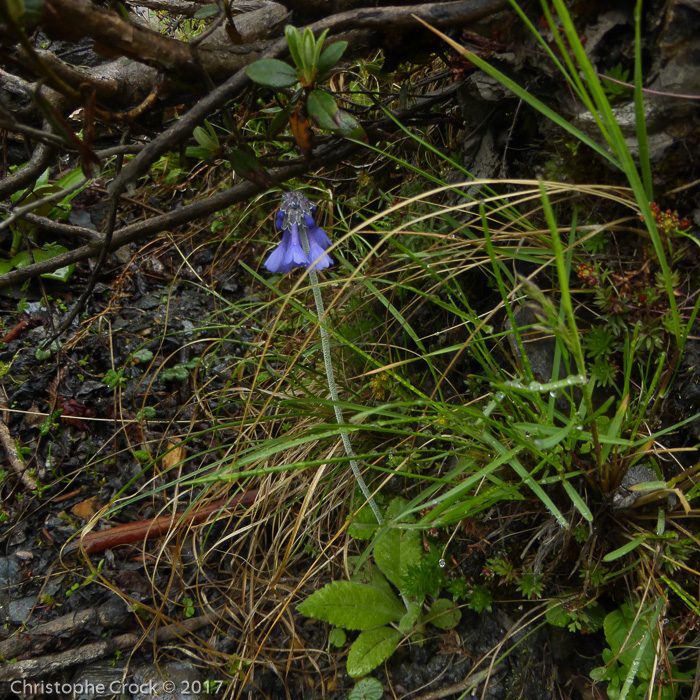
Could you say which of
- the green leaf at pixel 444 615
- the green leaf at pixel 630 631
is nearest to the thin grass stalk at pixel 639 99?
the green leaf at pixel 630 631

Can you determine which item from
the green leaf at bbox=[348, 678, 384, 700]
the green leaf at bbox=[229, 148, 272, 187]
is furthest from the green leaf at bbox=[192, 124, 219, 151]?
the green leaf at bbox=[348, 678, 384, 700]

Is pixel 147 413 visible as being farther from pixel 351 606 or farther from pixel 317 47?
pixel 317 47

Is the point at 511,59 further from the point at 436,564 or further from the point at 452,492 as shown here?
the point at 436,564

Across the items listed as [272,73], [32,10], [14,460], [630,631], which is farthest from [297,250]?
[14,460]

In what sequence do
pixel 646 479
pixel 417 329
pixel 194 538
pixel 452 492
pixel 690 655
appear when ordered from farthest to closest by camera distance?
1. pixel 417 329
2. pixel 194 538
3. pixel 646 479
4. pixel 690 655
5. pixel 452 492

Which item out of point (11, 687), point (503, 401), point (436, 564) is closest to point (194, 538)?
point (11, 687)

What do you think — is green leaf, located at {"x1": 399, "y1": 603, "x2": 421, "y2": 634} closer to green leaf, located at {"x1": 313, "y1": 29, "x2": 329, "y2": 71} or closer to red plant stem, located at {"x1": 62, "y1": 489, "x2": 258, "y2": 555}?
red plant stem, located at {"x1": 62, "y1": 489, "x2": 258, "y2": 555}
